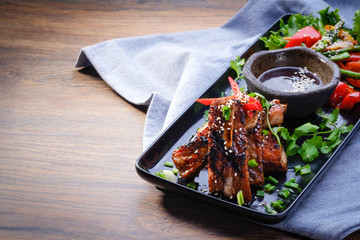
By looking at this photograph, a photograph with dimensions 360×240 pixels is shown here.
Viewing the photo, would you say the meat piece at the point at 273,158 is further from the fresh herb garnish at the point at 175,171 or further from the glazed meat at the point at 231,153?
the fresh herb garnish at the point at 175,171

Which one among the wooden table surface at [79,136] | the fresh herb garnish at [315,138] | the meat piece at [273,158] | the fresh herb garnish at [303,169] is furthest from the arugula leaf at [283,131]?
the wooden table surface at [79,136]

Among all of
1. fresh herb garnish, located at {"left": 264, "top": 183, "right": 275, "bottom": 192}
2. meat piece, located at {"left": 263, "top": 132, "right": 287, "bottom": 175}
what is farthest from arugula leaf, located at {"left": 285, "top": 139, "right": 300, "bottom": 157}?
fresh herb garnish, located at {"left": 264, "top": 183, "right": 275, "bottom": 192}

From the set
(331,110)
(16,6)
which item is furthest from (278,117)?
(16,6)

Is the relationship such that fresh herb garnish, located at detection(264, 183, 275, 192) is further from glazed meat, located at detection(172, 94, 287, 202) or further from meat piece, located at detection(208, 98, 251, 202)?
meat piece, located at detection(208, 98, 251, 202)

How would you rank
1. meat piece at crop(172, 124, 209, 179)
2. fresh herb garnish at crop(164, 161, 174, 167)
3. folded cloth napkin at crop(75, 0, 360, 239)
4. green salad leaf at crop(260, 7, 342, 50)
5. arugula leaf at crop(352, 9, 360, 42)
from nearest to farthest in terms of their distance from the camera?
folded cloth napkin at crop(75, 0, 360, 239), meat piece at crop(172, 124, 209, 179), fresh herb garnish at crop(164, 161, 174, 167), arugula leaf at crop(352, 9, 360, 42), green salad leaf at crop(260, 7, 342, 50)

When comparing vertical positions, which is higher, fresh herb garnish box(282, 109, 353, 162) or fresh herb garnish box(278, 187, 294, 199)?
fresh herb garnish box(282, 109, 353, 162)

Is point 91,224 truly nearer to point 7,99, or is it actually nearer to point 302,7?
point 7,99

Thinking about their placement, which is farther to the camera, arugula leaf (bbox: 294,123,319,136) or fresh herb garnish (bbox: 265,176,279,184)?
arugula leaf (bbox: 294,123,319,136)
